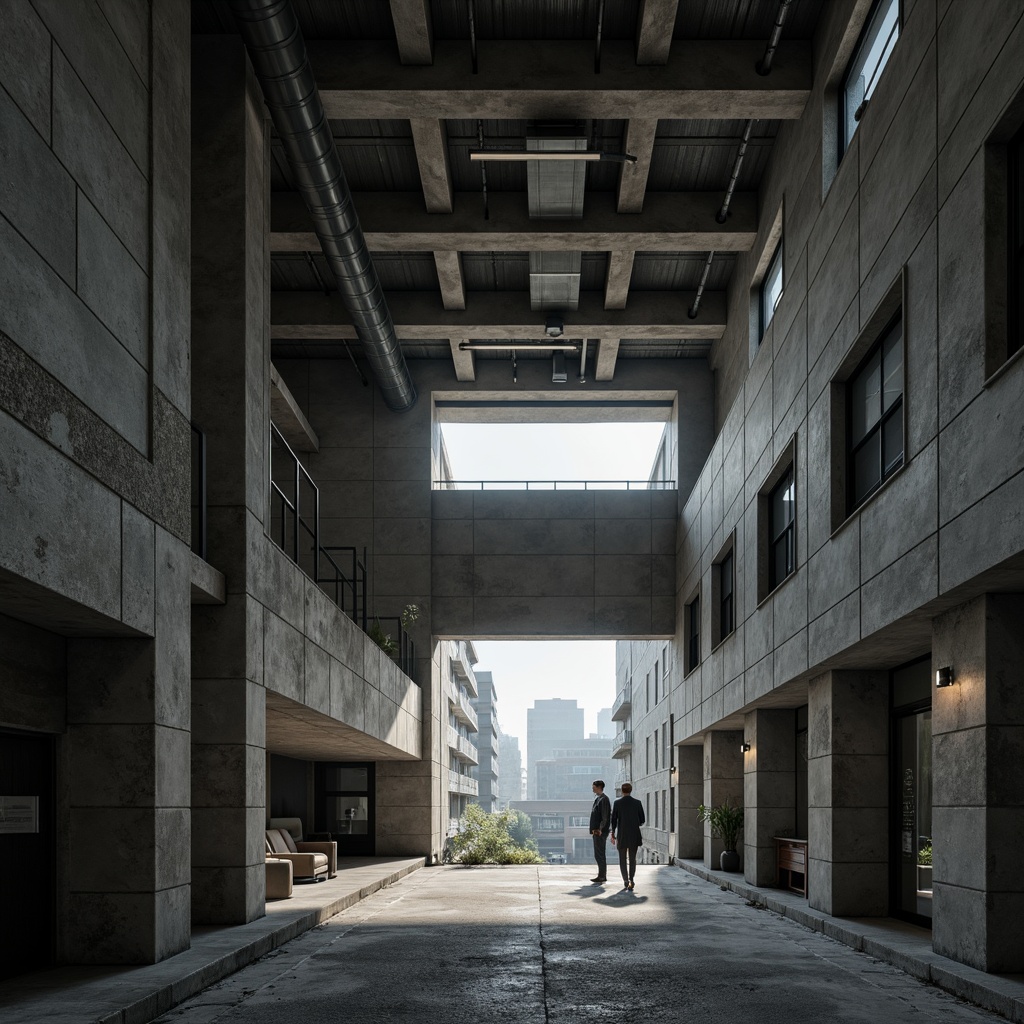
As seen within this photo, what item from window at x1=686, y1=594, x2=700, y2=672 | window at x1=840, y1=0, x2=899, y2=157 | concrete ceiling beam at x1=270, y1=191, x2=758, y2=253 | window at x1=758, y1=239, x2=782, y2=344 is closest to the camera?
window at x1=840, y1=0, x2=899, y2=157

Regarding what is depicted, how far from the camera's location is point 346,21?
1605cm

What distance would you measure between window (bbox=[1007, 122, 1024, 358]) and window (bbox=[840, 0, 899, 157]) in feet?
15.6

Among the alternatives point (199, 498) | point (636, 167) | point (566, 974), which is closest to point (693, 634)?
point (636, 167)

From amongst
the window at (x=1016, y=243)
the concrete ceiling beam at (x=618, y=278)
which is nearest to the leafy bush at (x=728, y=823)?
the concrete ceiling beam at (x=618, y=278)

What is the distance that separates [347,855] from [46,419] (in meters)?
23.0

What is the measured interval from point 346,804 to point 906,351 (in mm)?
21982

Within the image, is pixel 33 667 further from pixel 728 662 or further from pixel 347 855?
pixel 347 855

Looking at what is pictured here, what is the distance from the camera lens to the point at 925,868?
1273 cm

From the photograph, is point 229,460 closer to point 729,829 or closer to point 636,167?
point 636,167

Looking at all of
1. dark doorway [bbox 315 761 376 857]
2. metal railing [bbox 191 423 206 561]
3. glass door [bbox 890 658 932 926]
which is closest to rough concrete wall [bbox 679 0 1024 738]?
glass door [bbox 890 658 932 926]

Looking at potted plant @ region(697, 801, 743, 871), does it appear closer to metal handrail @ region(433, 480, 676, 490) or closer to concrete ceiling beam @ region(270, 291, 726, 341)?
metal handrail @ region(433, 480, 676, 490)

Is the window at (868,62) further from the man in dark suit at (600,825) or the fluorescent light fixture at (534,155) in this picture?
the man in dark suit at (600,825)

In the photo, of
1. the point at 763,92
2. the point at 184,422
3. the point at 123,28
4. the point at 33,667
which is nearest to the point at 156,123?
the point at 123,28

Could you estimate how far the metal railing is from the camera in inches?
482
